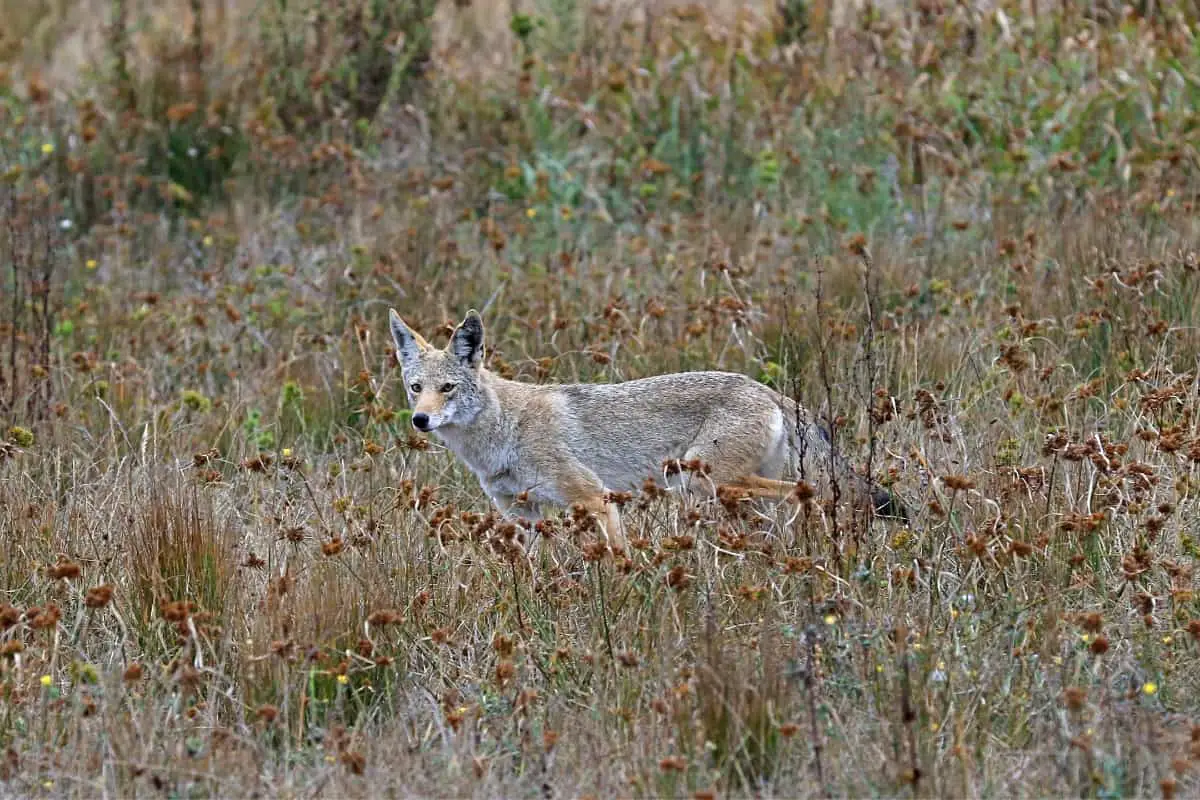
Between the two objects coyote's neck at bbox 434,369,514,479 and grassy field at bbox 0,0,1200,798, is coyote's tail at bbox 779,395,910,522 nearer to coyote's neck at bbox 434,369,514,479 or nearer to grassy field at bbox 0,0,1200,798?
grassy field at bbox 0,0,1200,798

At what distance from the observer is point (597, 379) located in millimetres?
Answer: 8516

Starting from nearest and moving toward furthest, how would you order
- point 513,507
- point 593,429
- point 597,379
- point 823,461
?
point 823,461 → point 513,507 → point 593,429 → point 597,379

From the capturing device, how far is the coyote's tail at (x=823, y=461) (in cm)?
604

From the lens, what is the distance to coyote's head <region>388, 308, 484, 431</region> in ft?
24.0

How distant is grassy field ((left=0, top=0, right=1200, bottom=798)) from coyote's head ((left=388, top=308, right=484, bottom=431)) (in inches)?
15.0

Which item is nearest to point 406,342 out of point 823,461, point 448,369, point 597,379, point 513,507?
point 448,369

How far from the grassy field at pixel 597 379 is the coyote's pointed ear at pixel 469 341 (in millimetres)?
618

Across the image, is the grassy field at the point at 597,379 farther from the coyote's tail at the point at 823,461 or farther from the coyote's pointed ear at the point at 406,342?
the coyote's pointed ear at the point at 406,342

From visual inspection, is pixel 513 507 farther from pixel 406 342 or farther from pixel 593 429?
pixel 406 342

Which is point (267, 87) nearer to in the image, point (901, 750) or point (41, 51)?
point (41, 51)

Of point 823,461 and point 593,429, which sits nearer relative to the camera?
point 823,461

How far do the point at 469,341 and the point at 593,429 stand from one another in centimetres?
69

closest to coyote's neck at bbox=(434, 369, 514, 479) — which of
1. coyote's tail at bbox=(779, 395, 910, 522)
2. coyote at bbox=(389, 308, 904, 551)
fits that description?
coyote at bbox=(389, 308, 904, 551)

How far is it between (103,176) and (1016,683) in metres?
7.84
